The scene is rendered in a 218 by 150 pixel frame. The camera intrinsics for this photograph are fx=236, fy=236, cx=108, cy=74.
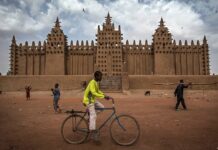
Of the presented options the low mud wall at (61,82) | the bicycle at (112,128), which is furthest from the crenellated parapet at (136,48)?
the bicycle at (112,128)

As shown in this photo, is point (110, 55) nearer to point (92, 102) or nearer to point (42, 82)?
point (42, 82)

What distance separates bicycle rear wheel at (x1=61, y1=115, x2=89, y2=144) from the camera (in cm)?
612

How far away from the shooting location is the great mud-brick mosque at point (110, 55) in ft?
113

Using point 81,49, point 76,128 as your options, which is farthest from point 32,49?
point 76,128

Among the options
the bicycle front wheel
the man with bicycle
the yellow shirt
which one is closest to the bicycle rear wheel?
the man with bicycle

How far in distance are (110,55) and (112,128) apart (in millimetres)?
28785

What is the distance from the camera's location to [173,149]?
5.57m

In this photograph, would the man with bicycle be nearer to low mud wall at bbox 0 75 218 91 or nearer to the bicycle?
the bicycle

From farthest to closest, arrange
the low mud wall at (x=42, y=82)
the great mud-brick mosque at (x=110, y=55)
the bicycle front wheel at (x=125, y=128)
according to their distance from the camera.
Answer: the great mud-brick mosque at (x=110, y=55)
the low mud wall at (x=42, y=82)
the bicycle front wheel at (x=125, y=128)

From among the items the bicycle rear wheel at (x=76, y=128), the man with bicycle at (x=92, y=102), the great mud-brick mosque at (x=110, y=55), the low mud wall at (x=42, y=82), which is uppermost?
the great mud-brick mosque at (x=110, y=55)

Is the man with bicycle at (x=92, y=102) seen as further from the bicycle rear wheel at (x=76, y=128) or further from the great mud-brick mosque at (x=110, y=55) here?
the great mud-brick mosque at (x=110, y=55)

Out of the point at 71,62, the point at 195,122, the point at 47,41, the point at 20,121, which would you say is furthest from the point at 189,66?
the point at 20,121

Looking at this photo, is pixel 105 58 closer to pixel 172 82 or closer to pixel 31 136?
pixel 172 82

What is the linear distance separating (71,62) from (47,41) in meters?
4.71
